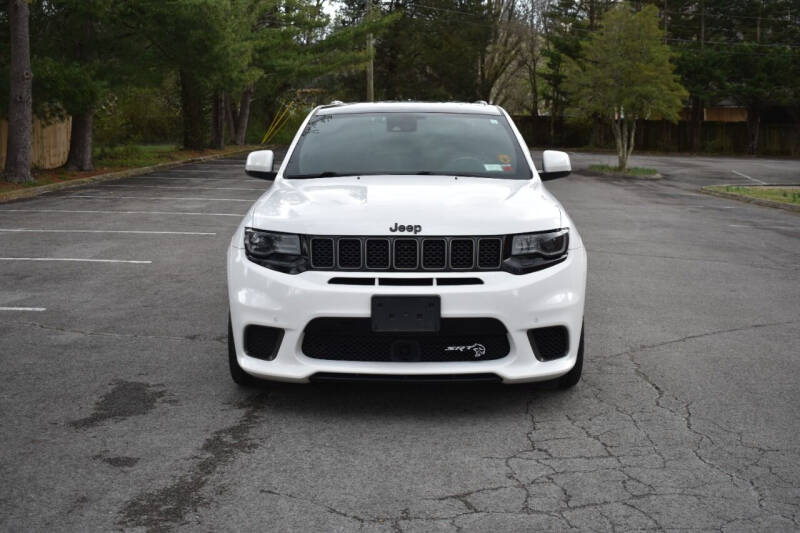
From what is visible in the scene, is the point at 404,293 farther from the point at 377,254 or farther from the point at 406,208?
the point at 406,208

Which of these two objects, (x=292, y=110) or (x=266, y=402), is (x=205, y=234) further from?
(x=292, y=110)

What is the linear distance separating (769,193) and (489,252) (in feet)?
69.2

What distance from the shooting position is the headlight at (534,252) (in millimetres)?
5020

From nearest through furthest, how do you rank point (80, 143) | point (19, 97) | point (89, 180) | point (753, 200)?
point (19, 97) → point (753, 200) → point (89, 180) → point (80, 143)

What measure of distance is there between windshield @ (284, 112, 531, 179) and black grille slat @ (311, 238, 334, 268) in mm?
1209

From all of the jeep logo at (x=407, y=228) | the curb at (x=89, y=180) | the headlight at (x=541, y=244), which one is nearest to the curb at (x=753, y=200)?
the curb at (x=89, y=180)

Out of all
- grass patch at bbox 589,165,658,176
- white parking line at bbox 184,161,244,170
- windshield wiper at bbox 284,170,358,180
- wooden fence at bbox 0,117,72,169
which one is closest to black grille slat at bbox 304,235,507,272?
windshield wiper at bbox 284,170,358,180

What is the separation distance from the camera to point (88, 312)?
26.3ft

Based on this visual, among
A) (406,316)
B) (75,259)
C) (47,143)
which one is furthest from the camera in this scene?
(47,143)

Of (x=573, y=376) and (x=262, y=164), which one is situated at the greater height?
(x=262, y=164)

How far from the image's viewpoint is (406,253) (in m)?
4.95

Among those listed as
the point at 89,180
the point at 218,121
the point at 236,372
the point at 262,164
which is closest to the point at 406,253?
the point at 236,372

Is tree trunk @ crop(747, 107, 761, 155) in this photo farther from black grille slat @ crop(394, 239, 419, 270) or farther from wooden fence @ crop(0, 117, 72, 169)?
black grille slat @ crop(394, 239, 419, 270)

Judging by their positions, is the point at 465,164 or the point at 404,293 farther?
the point at 465,164
